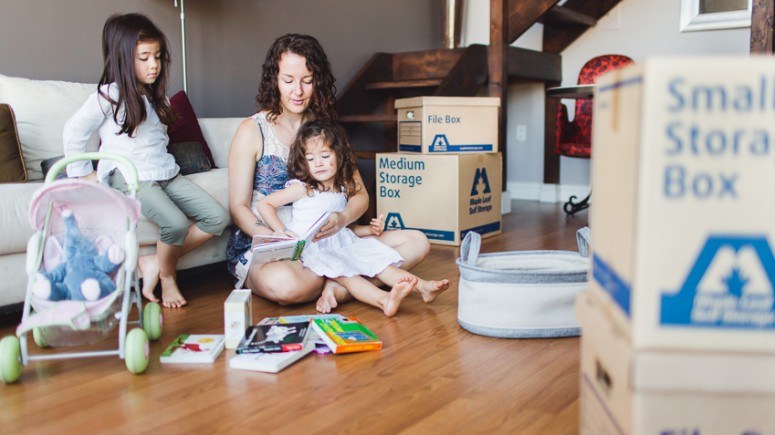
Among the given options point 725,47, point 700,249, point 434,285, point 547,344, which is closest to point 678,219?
point 700,249

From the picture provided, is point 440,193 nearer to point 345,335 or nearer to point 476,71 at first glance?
point 476,71

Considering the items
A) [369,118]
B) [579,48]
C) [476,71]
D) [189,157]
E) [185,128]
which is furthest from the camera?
[579,48]

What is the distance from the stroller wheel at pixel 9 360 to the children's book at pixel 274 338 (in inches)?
19.4

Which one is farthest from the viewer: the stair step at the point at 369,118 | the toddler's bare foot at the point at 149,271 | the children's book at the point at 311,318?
the stair step at the point at 369,118

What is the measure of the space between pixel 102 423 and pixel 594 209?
1.02 metres

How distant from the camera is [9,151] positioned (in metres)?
2.33

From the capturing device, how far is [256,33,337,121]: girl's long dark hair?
2.40 metres

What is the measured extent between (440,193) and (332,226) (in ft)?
3.85

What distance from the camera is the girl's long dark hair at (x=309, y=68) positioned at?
2.40m

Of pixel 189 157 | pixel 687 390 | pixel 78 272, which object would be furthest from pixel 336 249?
pixel 687 390

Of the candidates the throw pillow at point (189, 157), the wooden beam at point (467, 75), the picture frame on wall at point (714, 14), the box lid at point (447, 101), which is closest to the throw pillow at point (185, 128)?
the throw pillow at point (189, 157)

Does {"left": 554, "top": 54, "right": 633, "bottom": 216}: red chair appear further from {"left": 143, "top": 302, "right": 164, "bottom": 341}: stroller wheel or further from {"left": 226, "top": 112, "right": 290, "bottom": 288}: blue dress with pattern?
{"left": 143, "top": 302, "right": 164, "bottom": 341}: stroller wheel

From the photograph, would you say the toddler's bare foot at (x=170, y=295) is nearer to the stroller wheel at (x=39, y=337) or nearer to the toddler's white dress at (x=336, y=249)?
the toddler's white dress at (x=336, y=249)

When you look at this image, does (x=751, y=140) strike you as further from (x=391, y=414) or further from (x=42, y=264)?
(x=42, y=264)
